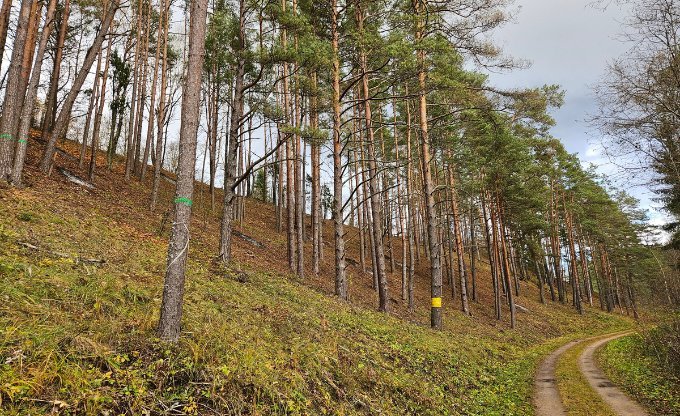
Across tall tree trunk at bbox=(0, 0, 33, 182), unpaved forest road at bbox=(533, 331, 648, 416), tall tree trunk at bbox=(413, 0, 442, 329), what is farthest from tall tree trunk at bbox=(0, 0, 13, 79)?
unpaved forest road at bbox=(533, 331, 648, 416)

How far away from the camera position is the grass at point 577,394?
6.34 m

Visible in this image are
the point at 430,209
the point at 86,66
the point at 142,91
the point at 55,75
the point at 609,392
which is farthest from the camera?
the point at 142,91

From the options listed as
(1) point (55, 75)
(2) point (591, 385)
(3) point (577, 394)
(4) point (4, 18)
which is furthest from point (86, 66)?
(2) point (591, 385)

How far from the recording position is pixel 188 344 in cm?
404

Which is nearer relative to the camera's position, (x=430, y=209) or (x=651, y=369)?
(x=651, y=369)

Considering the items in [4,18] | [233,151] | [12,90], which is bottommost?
[233,151]

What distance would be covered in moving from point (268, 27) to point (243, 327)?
987 cm

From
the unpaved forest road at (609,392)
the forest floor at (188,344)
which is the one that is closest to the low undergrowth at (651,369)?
the unpaved forest road at (609,392)

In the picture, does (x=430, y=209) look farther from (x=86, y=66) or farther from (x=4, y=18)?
(x=4, y=18)

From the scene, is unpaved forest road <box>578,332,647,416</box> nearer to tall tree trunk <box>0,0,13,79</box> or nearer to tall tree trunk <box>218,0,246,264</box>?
tall tree trunk <box>218,0,246,264</box>

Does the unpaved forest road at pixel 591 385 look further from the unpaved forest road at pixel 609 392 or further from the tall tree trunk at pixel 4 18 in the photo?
the tall tree trunk at pixel 4 18

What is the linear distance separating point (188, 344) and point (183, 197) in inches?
67.2

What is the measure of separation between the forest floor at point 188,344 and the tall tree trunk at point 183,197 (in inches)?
11.9

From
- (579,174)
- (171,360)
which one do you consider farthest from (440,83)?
(579,174)
